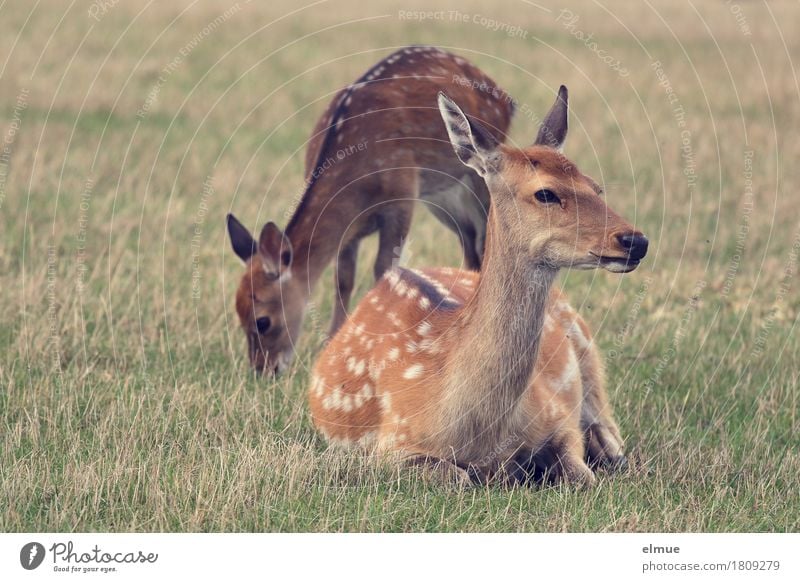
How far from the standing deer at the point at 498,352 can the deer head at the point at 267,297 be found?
1.30 metres

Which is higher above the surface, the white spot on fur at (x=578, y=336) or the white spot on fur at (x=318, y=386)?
the white spot on fur at (x=578, y=336)

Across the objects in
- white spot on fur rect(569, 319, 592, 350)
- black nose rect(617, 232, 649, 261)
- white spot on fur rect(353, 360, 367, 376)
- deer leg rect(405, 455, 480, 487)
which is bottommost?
deer leg rect(405, 455, 480, 487)

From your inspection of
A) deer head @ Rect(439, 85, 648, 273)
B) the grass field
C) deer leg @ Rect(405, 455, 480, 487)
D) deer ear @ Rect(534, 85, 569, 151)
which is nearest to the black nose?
deer head @ Rect(439, 85, 648, 273)

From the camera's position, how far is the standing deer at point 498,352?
5629 mm

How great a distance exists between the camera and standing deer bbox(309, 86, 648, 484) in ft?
18.5

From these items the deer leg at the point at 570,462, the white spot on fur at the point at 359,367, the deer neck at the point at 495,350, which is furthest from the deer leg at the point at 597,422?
the white spot on fur at the point at 359,367

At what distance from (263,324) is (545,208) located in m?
2.76

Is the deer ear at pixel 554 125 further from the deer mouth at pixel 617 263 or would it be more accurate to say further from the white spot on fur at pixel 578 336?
the white spot on fur at pixel 578 336

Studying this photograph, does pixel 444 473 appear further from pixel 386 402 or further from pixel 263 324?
pixel 263 324

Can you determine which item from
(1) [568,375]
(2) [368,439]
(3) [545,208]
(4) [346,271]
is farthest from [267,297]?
(3) [545,208]

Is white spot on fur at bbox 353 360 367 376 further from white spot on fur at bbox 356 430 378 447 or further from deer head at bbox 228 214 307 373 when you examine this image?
deer head at bbox 228 214 307 373

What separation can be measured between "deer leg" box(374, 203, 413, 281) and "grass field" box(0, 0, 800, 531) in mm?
505
